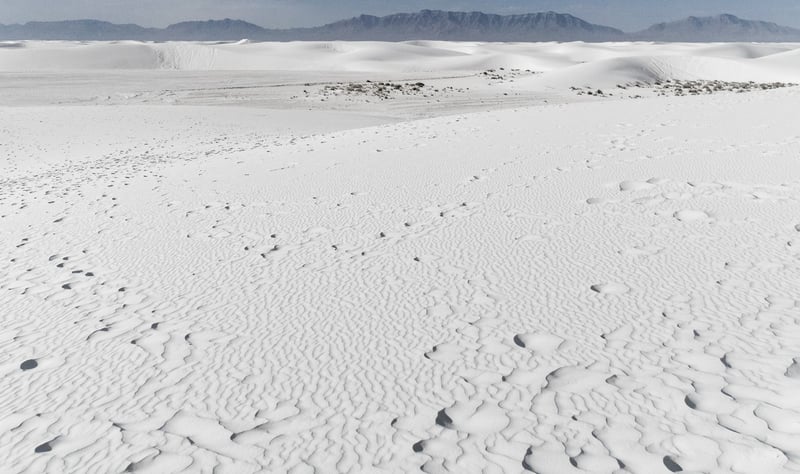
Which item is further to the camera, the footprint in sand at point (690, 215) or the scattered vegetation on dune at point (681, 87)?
the scattered vegetation on dune at point (681, 87)

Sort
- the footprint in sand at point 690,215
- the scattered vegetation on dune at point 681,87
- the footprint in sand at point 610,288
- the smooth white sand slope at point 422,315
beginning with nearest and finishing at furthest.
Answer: the smooth white sand slope at point 422,315
the footprint in sand at point 610,288
the footprint in sand at point 690,215
the scattered vegetation on dune at point 681,87

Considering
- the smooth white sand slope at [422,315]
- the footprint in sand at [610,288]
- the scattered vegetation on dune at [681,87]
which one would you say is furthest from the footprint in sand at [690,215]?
the scattered vegetation on dune at [681,87]

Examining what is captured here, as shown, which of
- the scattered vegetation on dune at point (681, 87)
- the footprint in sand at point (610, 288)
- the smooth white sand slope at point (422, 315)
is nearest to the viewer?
the smooth white sand slope at point (422, 315)

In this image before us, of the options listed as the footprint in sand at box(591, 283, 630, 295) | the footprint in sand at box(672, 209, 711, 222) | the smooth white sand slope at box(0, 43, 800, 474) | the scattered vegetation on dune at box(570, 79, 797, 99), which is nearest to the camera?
the smooth white sand slope at box(0, 43, 800, 474)

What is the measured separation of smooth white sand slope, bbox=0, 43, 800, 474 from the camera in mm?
2812

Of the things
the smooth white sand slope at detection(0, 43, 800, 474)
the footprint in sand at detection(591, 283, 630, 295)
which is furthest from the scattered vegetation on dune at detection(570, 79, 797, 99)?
the footprint in sand at detection(591, 283, 630, 295)

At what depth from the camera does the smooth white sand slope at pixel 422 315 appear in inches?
111

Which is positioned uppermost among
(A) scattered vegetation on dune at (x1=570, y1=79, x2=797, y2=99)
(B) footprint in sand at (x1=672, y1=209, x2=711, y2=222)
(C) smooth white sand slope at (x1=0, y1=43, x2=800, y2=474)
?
(A) scattered vegetation on dune at (x1=570, y1=79, x2=797, y2=99)

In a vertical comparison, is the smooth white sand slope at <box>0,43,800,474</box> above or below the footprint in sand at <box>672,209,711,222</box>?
below

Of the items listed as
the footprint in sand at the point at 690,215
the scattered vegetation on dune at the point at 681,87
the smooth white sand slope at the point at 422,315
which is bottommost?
the smooth white sand slope at the point at 422,315

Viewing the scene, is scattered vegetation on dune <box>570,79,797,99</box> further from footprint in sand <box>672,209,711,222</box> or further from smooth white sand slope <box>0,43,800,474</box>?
footprint in sand <box>672,209,711,222</box>

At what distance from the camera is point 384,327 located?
4.05 meters

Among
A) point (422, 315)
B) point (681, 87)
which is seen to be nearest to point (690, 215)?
point (422, 315)

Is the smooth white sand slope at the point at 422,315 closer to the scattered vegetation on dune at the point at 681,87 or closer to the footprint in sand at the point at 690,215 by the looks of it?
the footprint in sand at the point at 690,215
